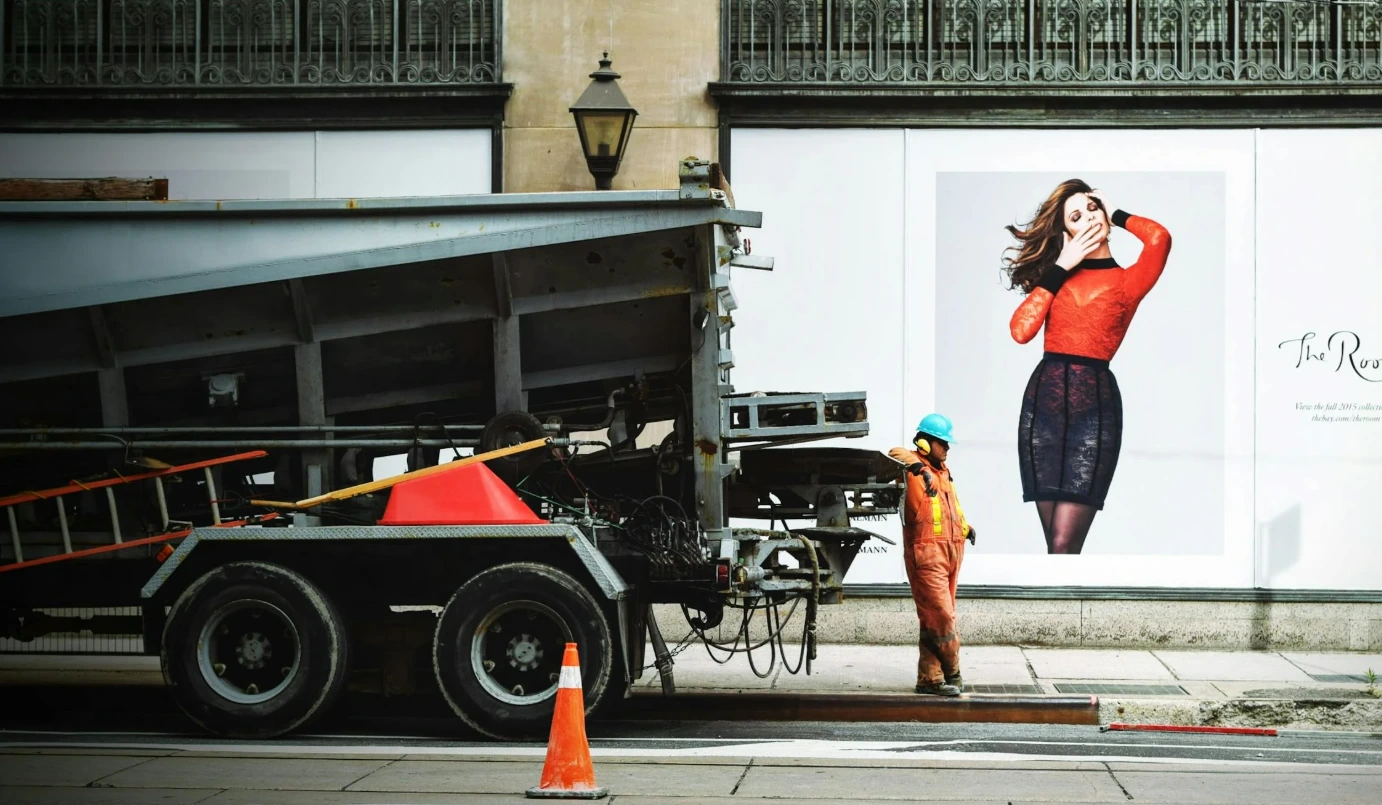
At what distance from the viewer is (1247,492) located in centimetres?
1312

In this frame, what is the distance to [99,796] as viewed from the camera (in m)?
7.14

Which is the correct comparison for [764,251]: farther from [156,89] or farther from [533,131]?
[156,89]

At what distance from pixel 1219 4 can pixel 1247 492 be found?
12.8 ft

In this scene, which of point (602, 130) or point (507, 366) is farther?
point (602, 130)

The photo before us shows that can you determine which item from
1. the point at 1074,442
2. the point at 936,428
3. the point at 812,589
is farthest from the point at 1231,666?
the point at 812,589

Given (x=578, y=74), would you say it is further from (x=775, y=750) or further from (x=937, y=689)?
(x=775, y=750)

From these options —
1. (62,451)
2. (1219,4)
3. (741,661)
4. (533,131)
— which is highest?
(1219,4)

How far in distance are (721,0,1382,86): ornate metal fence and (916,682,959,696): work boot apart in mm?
5213

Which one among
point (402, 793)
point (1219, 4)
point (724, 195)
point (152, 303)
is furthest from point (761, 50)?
point (402, 793)

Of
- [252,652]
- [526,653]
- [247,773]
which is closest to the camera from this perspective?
[247,773]

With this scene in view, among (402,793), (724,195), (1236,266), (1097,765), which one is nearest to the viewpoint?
(402,793)

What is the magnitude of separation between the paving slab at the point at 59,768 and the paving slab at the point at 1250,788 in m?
4.67

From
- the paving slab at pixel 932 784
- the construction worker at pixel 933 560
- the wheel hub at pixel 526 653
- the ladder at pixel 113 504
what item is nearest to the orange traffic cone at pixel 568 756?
the paving slab at pixel 932 784

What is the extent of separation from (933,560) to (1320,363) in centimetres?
456
